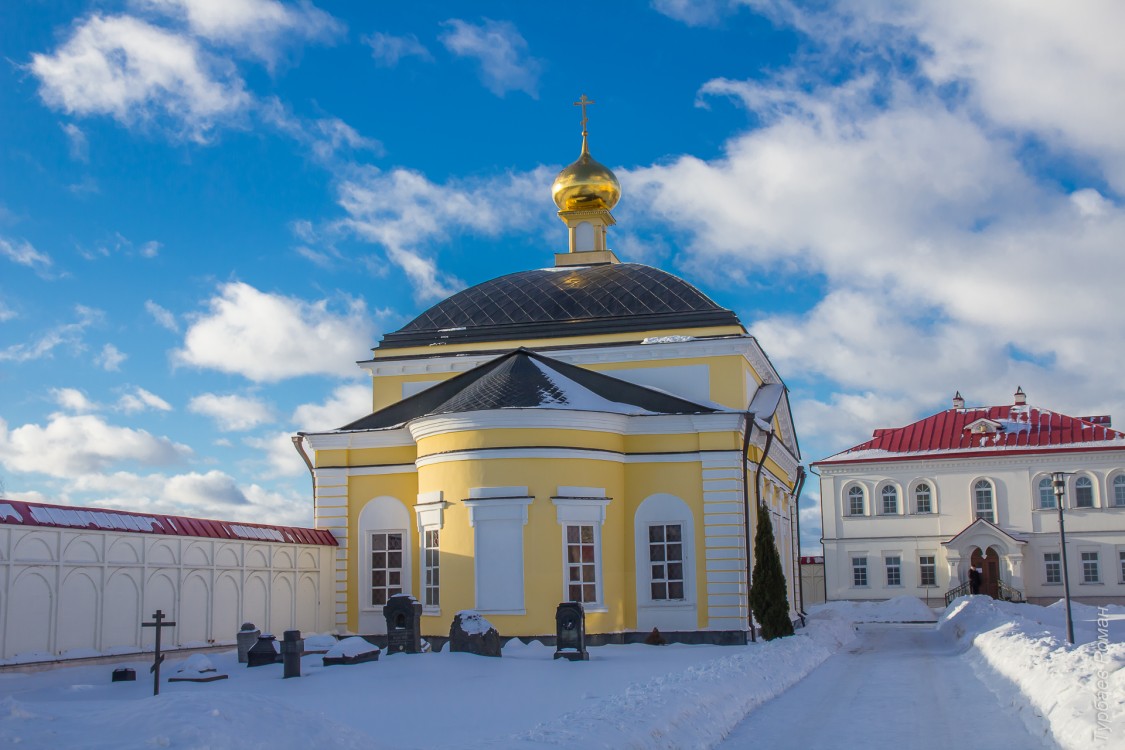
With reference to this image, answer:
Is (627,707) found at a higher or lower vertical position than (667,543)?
lower

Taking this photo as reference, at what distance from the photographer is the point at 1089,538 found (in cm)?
3997

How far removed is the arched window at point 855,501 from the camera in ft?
140

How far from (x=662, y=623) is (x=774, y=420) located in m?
7.81

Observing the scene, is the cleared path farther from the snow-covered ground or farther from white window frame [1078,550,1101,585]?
white window frame [1078,550,1101,585]

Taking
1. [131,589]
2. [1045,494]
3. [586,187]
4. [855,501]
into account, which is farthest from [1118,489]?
[131,589]

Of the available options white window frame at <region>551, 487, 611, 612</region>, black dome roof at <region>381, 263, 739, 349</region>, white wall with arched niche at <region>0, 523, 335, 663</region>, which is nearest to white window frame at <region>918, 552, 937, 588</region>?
black dome roof at <region>381, 263, 739, 349</region>

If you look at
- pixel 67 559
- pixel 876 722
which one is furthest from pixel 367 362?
pixel 876 722

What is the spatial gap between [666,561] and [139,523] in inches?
348

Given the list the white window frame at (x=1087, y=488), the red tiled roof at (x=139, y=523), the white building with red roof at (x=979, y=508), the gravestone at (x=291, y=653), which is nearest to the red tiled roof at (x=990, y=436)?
the white building with red roof at (x=979, y=508)

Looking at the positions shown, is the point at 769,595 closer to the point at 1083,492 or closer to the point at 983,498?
the point at 983,498

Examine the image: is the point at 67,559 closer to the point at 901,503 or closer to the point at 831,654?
the point at 831,654

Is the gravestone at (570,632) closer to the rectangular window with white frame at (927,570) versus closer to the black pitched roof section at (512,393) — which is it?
the black pitched roof section at (512,393)

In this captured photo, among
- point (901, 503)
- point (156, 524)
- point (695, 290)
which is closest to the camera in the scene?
point (156, 524)

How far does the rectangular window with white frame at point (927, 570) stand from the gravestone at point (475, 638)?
29354 mm
